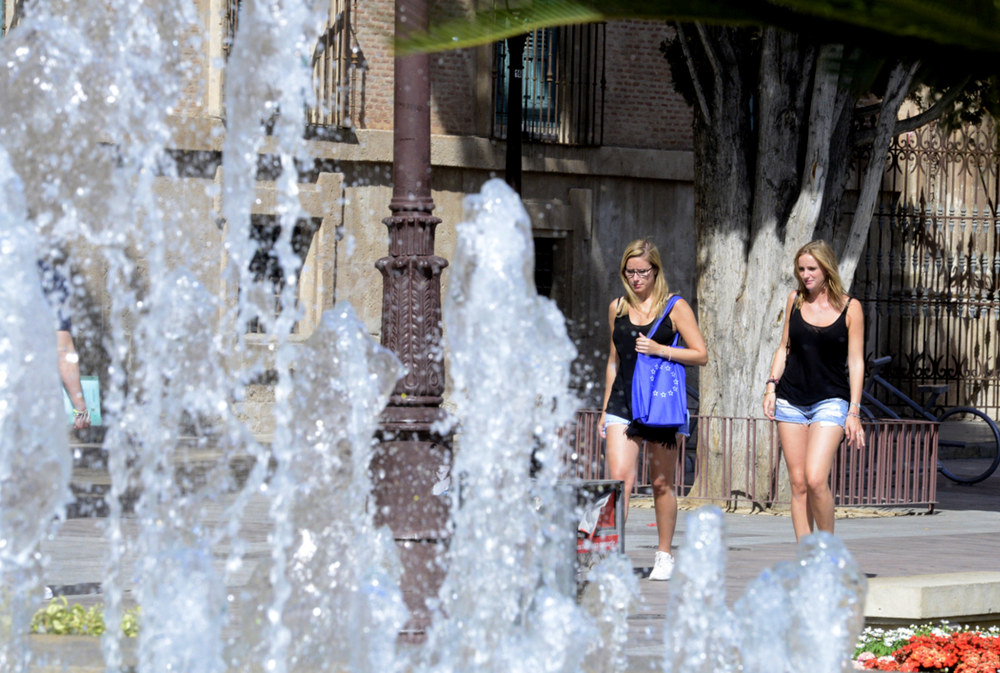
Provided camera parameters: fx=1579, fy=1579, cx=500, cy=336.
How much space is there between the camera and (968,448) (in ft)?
57.6

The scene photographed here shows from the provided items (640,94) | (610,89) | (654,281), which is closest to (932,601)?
(654,281)

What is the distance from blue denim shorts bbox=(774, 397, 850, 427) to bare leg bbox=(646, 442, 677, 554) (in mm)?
627

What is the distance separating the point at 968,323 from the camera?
67.1 feet

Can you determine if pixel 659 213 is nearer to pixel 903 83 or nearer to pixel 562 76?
pixel 562 76

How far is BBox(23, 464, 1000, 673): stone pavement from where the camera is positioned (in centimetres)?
574

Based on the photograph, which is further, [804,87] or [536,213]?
[536,213]

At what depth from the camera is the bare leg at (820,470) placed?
7.48 m

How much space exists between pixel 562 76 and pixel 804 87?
782cm

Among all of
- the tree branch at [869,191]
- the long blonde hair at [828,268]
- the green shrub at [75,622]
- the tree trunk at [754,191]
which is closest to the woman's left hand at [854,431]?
the long blonde hair at [828,268]

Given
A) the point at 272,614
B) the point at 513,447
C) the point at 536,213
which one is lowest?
the point at 272,614

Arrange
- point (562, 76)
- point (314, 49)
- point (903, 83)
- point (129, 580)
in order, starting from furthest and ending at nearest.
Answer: point (562, 76), point (314, 49), point (903, 83), point (129, 580)

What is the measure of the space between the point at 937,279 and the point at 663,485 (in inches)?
520

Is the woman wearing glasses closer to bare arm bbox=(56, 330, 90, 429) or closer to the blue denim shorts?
the blue denim shorts

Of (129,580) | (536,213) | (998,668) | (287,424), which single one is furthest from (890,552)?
(536,213)
